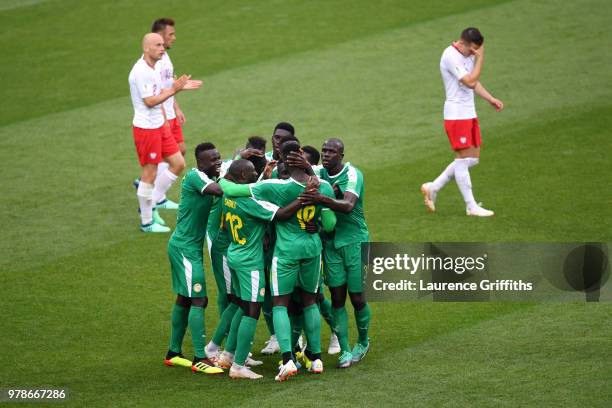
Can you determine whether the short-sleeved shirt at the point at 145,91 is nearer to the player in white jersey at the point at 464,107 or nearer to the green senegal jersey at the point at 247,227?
the player in white jersey at the point at 464,107

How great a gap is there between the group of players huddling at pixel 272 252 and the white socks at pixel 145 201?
11.3 ft

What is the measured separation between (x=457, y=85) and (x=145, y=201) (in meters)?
4.27

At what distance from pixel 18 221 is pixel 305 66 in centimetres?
728

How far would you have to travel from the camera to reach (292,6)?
22.3 metres

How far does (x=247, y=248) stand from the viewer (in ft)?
29.7

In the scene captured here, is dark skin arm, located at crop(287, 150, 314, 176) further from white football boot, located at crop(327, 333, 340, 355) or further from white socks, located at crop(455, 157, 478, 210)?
white socks, located at crop(455, 157, 478, 210)

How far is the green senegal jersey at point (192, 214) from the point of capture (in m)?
9.41

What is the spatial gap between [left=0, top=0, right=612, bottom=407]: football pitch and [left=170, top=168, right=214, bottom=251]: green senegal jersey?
1.16m

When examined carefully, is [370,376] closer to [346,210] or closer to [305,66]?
[346,210]

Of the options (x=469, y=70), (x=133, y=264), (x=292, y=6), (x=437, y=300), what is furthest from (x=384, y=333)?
(x=292, y=6)

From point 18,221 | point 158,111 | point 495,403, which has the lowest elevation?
point 495,403

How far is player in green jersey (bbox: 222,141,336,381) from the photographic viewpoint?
8961mm

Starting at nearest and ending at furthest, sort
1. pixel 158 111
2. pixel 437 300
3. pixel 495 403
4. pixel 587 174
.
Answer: pixel 495 403 < pixel 437 300 < pixel 158 111 < pixel 587 174

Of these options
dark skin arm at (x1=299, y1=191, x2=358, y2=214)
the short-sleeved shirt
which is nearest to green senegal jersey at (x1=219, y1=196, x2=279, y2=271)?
dark skin arm at (x1=299, y1=191, x2=358, y2=214)
